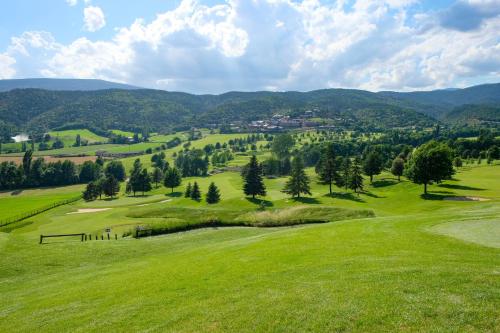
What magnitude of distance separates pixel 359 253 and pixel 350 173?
67256mm

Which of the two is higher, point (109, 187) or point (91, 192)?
point (109, 187)

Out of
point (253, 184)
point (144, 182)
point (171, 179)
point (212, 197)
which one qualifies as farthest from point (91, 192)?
point (253, 184)

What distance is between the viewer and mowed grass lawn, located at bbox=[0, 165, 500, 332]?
12.8 meters

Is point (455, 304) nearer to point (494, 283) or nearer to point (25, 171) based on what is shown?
point (494, 283)

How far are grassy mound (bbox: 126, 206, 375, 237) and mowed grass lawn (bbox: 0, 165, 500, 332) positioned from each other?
10855 mm

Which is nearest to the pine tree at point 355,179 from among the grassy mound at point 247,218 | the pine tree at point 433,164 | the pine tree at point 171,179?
the pine tree at point 433,164

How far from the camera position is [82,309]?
17891 millimetres

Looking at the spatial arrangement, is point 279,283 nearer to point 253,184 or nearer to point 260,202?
point 260,202

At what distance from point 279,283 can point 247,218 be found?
34086mm

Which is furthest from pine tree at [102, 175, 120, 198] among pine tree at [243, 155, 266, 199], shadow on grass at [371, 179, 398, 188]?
shadow on grass at [371, 179, 398, 188]

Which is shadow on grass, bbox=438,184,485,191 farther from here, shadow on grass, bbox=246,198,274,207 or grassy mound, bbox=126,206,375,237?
shadow on grass, bbox=246,198,274,207

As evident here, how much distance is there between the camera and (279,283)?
17422mm

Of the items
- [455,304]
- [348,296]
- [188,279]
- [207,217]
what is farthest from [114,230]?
[455,304]

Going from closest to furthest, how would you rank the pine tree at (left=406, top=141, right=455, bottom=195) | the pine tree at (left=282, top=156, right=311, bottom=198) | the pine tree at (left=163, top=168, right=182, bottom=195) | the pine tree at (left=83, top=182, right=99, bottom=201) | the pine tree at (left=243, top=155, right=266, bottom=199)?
the pine tree at (left=406, top=141, right=455, bottom=195) < the pine tree at (left=282, top=156, right=311, bottom=198) < the pine tree at (left=243, top=155, right=266, bottom=199) < the pine tree at (left=83, top=182, right=99, bottom=201) < the pine tree at (left=163, top=168, right=182, bottom=195)
